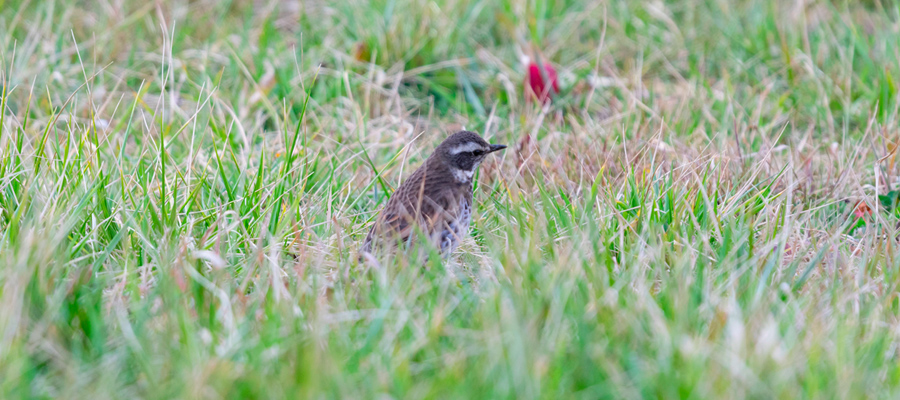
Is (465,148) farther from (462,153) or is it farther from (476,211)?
(476,211)

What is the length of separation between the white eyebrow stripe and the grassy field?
0.93 ft

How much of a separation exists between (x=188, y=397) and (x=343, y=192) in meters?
2.42

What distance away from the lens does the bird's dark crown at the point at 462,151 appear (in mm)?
4641

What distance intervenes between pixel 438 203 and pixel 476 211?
1.01 ft

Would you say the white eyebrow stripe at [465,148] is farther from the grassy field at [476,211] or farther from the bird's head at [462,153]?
the grassy field at [476,211]

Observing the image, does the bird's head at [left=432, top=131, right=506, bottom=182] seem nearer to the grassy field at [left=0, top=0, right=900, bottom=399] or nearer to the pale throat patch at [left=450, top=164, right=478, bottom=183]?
the pale throat patch at [left=450, top=164, right=478, bottom=183]

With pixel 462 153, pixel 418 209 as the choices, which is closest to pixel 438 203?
pixel 418 209

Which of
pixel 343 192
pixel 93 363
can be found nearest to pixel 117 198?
pixel 343 192

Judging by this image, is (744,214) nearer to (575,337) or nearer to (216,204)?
(575,337)

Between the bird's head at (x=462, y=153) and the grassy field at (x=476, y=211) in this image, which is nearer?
the grassy field at (x=476, y=211)

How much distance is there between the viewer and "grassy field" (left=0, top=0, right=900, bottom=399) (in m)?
2.85

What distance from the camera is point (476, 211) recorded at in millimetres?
4082

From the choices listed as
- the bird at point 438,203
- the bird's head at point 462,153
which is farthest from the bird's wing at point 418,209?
the bird's head at point 462,153

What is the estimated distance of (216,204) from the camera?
4.45 meters
